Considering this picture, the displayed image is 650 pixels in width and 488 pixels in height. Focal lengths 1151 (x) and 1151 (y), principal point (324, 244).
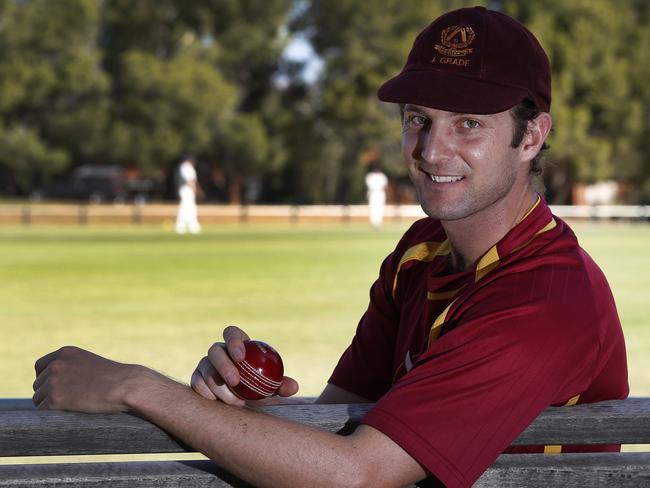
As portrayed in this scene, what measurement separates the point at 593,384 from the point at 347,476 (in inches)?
26.3

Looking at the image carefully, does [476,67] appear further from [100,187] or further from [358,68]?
[100,187]

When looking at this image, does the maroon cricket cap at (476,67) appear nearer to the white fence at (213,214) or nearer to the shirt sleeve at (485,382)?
the shirt sleeve at (485,382)

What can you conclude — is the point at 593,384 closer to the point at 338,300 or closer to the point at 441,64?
the point at 441,64

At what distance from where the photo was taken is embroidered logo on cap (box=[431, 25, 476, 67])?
270cm

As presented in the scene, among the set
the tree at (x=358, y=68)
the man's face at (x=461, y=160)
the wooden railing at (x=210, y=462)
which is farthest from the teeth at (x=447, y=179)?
the tree at (x=358, y=68)

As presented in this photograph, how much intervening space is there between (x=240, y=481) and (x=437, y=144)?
0.95m

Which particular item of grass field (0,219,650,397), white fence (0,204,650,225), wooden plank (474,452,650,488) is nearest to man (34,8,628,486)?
wooden plank (474,452,650,488)

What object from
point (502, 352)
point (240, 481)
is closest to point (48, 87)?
point (240, 481)

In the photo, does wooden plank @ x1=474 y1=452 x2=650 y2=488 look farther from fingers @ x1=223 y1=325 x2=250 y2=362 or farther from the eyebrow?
the eyebrow

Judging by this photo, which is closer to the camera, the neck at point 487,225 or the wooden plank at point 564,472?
the wooden plank at point 564,472

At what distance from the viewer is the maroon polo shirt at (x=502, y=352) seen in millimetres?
2330

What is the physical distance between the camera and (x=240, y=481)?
2428 millimetres

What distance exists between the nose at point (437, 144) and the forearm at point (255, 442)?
804mm

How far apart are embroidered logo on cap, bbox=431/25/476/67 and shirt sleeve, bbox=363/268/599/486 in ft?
1.92
